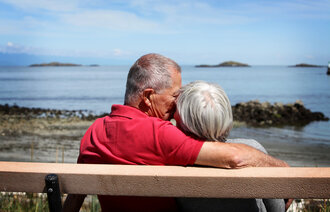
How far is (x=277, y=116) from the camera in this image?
63.3 feet

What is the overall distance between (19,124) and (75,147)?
6.67 metres

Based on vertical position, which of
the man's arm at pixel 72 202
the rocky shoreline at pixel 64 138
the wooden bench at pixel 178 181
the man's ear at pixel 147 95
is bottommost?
the rocky shoreline at pixel 64 138

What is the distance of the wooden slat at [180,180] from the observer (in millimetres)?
1593

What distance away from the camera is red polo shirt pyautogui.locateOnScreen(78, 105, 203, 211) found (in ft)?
6.63

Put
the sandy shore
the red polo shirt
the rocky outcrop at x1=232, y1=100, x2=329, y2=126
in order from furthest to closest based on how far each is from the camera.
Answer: the rocky outcrop at x1=232, y1=100, x2=329, y2=126, the sandy shore, the red polo shirt

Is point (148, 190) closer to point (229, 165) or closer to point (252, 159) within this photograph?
point (229, 165)

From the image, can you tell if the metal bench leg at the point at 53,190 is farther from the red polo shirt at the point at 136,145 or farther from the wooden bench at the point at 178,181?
the red polo shirt at the point at 136,145

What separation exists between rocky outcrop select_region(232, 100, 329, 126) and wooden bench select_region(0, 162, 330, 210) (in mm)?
16643

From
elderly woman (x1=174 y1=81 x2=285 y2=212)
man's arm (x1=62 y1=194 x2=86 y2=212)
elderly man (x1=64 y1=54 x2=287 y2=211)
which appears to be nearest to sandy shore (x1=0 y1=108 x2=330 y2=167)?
man's arm (x1=62 y1=194 x2=86 y2=212)

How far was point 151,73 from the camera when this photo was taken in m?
2.43

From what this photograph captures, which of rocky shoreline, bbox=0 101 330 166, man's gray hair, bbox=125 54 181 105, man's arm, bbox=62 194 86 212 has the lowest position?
rocky shoreline, bbox=0 101 330 166

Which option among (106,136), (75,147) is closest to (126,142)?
(106,136)

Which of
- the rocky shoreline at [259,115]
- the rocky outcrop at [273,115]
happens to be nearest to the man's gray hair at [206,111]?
the rocky shoreline at [259,115]

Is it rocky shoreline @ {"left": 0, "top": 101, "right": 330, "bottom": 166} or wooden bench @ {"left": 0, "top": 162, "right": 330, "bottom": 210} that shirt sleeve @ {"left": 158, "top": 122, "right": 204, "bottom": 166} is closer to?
wooden bench @ {"left": 0, "top": 162, "right": 330, "bottom": 210}
